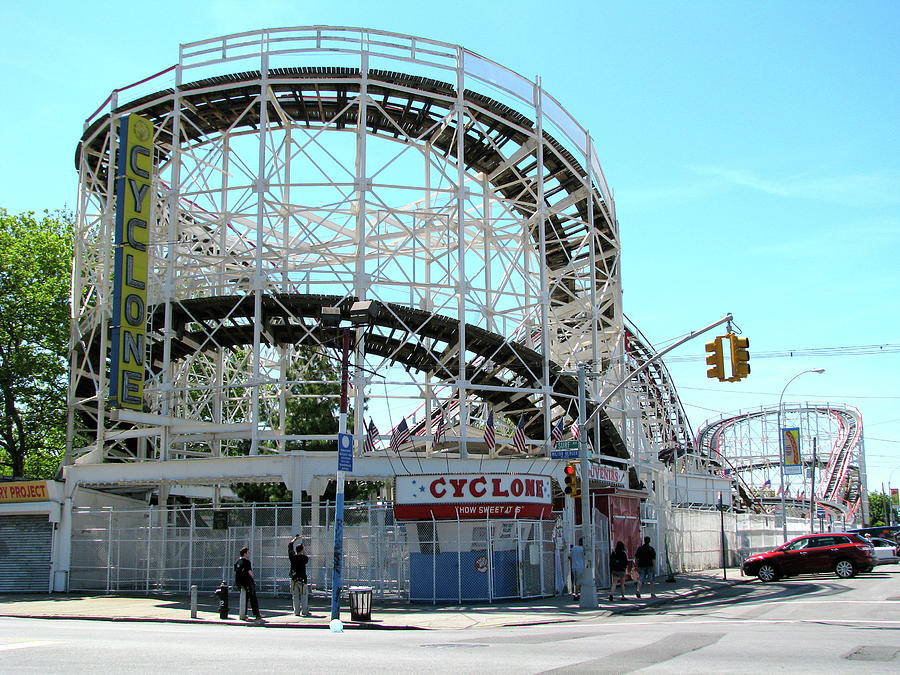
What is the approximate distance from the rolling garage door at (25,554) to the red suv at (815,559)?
80.5ft

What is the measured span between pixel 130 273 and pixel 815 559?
2620cm

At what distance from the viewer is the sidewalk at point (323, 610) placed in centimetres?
2106

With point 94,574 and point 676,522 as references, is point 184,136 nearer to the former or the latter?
point 94,574

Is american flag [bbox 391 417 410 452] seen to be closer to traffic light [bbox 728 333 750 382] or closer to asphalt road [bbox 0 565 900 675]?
asphalt road [bbox 0 565 900 675]

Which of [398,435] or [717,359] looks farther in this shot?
[398,435]

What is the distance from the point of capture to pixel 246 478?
97.5ft

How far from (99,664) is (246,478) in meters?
18.0

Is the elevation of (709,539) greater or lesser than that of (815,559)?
greater

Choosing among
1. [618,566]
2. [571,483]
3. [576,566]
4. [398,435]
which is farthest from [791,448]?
[398,435]

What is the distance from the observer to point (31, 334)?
43.2 m

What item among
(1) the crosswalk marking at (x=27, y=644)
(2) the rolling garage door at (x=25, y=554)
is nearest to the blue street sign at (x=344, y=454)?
(1) the crosswalk marking at (x=27, y=644)

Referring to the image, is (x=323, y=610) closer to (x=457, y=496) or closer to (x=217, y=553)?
(x=457, y=496)

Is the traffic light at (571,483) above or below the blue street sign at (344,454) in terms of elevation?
below

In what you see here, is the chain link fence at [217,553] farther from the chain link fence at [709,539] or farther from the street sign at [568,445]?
the chain link fence at [709,539]
